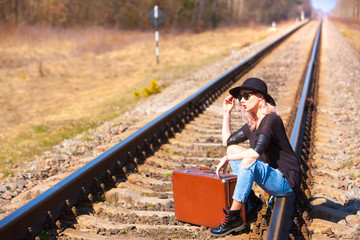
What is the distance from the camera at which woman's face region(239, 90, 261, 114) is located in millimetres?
3365

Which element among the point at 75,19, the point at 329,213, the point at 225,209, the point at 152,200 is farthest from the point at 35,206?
the point at 75,19

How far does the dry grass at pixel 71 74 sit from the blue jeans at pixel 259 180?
168 inches

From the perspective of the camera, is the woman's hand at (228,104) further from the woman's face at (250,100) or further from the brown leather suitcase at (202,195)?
the brown leather suitcase at (202,195)

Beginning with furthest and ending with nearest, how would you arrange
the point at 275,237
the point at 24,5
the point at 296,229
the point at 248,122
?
1. the point at 24,5
2. the point at 248,122
3. the point at 296,229
4. the point at 275,237

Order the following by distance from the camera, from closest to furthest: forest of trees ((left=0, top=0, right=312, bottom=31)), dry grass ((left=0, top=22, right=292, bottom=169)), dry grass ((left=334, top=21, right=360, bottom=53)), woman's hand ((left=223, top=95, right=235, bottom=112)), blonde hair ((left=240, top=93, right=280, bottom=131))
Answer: blonde hair ((left=240, top=93, right=280, bottom=131)) < woman's hand ((left=223, top=95, right=235, bottom=112)) < dry grass ((left=0, top=22, right=292, bottom=169)) < forest of trees ((left=0, top=0, right=312, bottom=31)) < dry grass ((left=334, top=21, right=360, bottom=53))

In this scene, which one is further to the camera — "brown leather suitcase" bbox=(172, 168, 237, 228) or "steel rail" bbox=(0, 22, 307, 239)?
"brown leather suitcase" bbox=(172, 168, 237, 228)

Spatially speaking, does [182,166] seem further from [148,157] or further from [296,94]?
[296,94]

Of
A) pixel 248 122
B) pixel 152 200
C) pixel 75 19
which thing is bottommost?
pixel 152 200

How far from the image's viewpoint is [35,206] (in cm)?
336

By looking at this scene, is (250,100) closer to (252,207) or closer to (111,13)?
(252,207)

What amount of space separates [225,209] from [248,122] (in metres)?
0.72

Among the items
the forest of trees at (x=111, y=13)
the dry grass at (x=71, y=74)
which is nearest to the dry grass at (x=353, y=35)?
the dry grass at (x=71, y=74)

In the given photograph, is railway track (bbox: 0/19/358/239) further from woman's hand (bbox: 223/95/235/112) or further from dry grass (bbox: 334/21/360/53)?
dry grass (bbox: 334/21/360/53)

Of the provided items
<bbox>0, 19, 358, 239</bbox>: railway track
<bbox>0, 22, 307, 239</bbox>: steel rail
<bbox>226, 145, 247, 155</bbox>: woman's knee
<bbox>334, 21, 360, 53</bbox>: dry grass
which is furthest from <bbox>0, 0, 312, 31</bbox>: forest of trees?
<bbox>226, 145, 247, 155</bbox>: woman's knee
